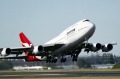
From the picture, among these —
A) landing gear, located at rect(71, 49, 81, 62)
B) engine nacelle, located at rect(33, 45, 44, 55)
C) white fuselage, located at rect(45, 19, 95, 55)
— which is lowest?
landing gear, located at rect(71, 49, 81, 62)

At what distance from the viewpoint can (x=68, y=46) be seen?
65000mm

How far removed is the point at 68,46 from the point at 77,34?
3.18m

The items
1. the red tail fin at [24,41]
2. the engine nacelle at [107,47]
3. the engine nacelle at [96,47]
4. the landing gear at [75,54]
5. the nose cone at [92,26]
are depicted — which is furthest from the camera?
the red tail fin at [24,41]

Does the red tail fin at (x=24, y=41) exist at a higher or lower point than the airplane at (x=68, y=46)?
higher

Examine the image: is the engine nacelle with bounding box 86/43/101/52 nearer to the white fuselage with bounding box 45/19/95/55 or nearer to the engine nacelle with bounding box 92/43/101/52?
the engine nacelle with bounding box 92/43/101/52

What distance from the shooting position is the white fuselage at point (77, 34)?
62.5 m

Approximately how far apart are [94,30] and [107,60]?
133m

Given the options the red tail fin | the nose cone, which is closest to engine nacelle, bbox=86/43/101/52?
the nose cone

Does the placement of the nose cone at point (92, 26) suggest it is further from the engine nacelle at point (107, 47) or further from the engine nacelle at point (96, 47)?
the engine nacelle at point (107, 47)

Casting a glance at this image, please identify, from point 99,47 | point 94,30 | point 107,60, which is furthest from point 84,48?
point 107,60

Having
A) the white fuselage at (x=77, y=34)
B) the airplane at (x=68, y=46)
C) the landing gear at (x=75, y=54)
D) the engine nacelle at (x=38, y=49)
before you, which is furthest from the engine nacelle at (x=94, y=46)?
the engine nacelle at (x=38, y=49)

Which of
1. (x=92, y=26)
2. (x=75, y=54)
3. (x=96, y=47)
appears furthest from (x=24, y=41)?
(x=92, y=26)

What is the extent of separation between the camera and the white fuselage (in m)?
62.5

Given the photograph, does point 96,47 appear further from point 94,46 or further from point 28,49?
point 28,49
